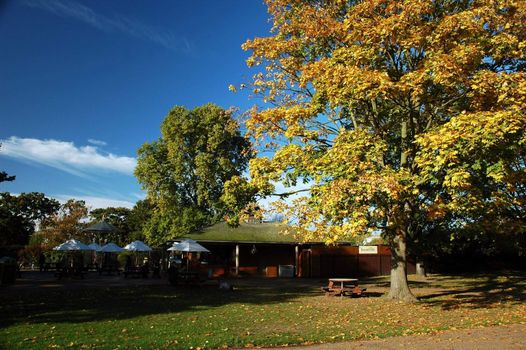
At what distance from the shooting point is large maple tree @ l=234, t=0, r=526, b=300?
10445 mm

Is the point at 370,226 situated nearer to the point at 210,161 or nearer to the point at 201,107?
the point at 210,161

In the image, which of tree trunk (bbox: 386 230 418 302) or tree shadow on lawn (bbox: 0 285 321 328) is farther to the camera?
tree trunk (bbox: 386 230 418 302)

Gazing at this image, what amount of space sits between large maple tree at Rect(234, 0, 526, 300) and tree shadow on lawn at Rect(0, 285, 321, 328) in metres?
→ 4.56

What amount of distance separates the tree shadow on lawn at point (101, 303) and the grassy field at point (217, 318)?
0.08 ft

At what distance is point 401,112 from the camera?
14.3 m

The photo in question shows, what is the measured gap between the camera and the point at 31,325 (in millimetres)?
9391

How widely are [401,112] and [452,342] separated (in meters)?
8.17

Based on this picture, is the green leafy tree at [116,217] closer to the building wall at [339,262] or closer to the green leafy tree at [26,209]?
the green leafy tree at [26,209]

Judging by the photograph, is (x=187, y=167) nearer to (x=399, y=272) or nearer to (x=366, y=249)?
(x=366, y=249)

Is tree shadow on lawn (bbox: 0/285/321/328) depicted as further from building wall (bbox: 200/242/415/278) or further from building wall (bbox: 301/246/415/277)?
building wall (bbox: 301/246/415/277)

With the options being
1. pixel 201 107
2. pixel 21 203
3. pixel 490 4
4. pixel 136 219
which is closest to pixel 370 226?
pixel 490 4

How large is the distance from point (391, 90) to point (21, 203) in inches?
2519

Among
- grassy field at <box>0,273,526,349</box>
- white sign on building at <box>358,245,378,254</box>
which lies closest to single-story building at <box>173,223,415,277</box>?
white sign on building at <box>358,245,378,254</box>

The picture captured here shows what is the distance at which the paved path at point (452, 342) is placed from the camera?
25.4 feet
